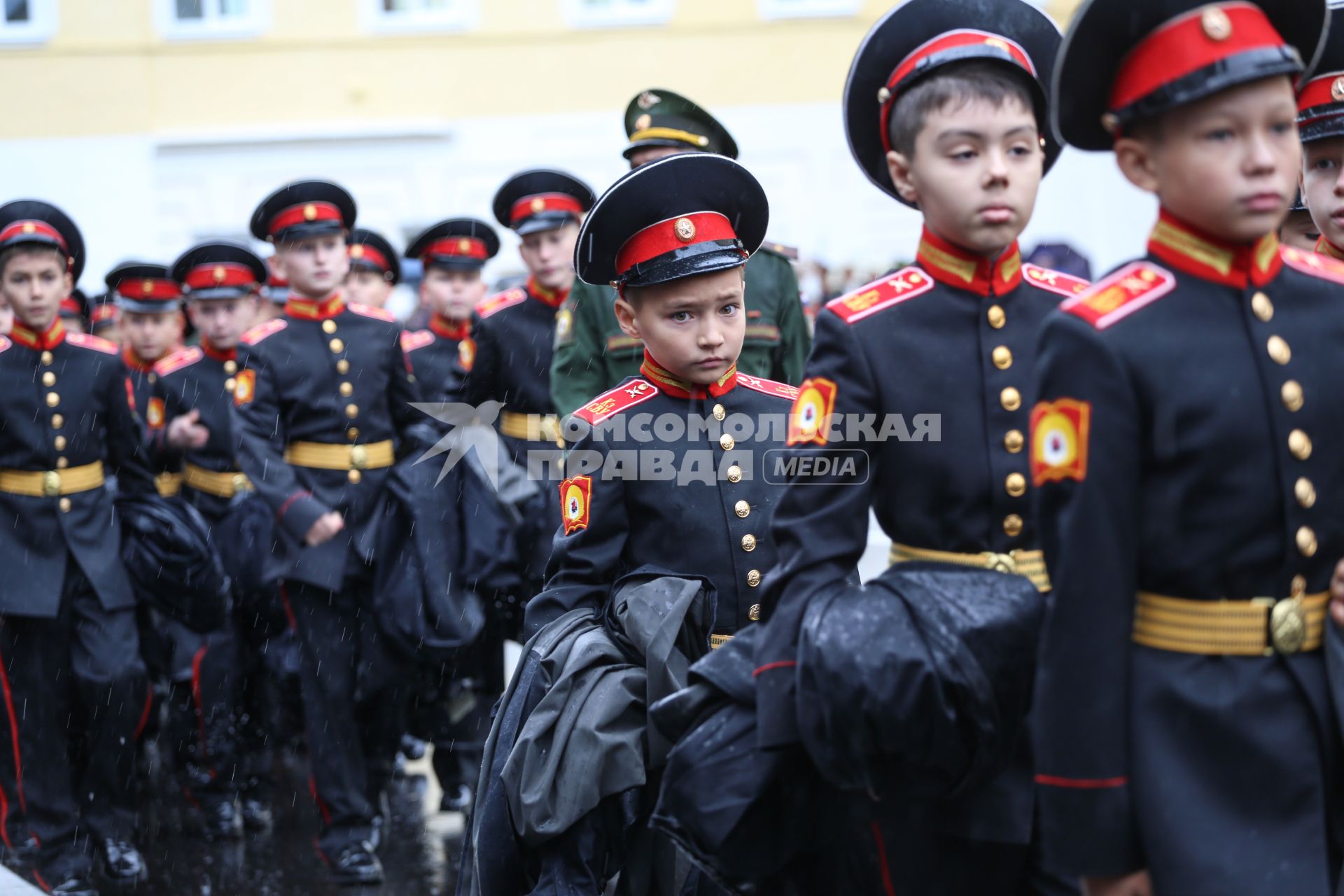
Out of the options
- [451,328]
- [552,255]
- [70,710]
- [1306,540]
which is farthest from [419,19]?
[1306,540]

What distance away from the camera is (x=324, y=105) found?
2091 centimetres

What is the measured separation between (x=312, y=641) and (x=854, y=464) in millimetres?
3993

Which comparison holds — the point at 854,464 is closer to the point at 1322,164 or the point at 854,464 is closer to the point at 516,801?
the point at 516,801

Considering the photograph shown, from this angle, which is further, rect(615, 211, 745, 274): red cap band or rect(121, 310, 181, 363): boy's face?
rect(121, 310, 181, 363): boy's face

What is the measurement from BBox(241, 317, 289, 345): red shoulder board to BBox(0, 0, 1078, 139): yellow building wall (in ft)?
46.4

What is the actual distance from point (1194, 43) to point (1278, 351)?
486 mm

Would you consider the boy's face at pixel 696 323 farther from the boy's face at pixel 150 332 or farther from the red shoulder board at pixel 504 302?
the boy's face at pixel 150 332

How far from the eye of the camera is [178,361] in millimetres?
8711

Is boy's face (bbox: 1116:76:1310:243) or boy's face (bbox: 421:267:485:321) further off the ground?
boy's face (bbox: 1116:76:1310:243)

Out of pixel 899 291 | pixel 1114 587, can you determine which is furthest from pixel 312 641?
pixel 1114 587

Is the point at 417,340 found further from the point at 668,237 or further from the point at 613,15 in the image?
the point at 613,15

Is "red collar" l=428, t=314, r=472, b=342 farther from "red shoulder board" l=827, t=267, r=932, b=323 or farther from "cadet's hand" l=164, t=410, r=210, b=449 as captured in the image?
"red shoulder board" l=827, t=267, r=932, b=323

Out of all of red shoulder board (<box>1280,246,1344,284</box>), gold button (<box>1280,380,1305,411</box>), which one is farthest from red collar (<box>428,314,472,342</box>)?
gold button (<box>1280,380,1305,411</box>)

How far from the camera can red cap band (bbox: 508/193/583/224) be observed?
7.83 meters
